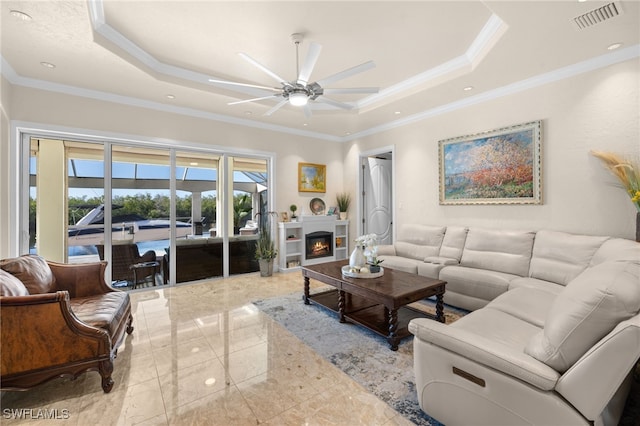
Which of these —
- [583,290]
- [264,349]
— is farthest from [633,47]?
[264,349]

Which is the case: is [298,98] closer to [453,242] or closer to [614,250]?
[453,242]

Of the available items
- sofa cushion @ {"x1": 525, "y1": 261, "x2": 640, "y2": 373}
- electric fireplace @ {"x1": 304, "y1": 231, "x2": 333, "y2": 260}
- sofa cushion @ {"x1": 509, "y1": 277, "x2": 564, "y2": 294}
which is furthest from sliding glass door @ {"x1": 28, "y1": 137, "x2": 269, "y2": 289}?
sofa cushion @ {"x1": 525, "y1": 261, "x2": 640, "y2": 373}

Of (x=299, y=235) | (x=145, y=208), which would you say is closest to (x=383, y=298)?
(x=299, y=235)

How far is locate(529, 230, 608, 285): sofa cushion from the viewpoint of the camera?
9.56 ft

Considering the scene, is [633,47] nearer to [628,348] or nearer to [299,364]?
[628,348]

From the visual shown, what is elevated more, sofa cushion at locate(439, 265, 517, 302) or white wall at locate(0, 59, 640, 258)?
white wall at locate(0, 59, 640, 258)

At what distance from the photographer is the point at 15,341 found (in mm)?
1841

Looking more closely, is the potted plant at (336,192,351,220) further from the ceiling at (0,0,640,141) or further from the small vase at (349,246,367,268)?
the small vase at (349,246,367,268)

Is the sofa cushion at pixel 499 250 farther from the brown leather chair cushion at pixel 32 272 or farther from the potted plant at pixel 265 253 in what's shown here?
the brown leather chair cushion at pixel 32 272

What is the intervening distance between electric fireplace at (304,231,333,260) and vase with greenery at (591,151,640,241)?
4339mm

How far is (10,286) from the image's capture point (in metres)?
2.03

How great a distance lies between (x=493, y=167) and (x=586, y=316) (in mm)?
3220

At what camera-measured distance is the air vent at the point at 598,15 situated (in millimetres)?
2262

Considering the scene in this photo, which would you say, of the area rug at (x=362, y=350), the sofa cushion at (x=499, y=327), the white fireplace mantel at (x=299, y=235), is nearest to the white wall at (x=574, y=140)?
the area rug at (x=362, y=350)
